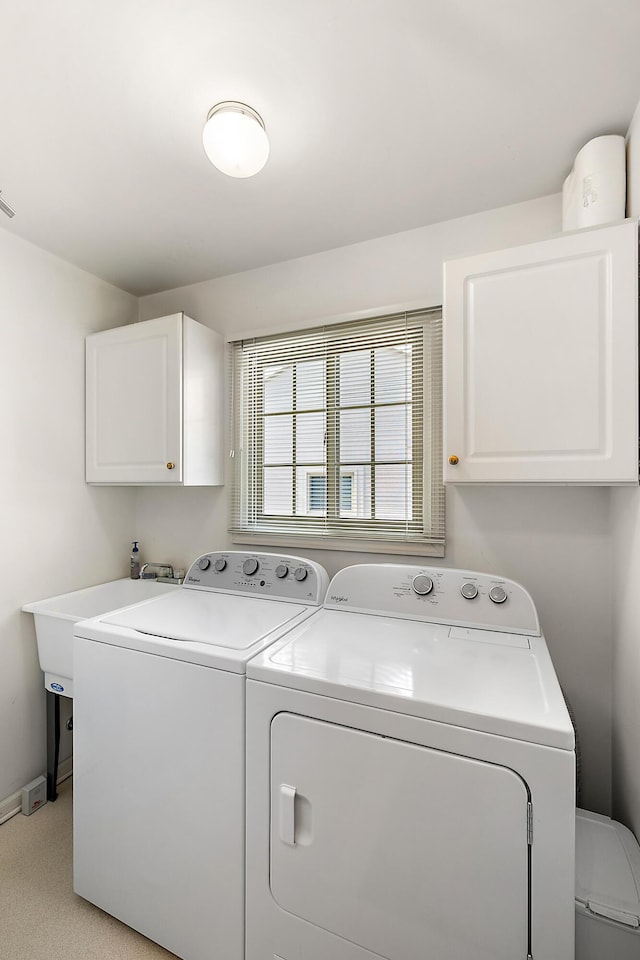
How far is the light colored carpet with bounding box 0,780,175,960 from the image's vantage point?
1.42 metres

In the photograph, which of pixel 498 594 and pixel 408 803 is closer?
pixel 408 803

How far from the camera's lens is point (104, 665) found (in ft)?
4.81

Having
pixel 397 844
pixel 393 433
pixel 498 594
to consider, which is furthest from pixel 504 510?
pixel 397 844

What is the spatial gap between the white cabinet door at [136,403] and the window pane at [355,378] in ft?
2.41

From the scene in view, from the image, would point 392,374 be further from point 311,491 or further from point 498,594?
point 498,594

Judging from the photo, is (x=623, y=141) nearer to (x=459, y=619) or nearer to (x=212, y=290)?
(x=459, y=619)

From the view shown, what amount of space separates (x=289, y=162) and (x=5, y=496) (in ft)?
5.68

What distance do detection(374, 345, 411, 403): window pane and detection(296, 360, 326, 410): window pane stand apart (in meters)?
0.27

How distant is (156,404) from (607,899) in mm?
2203

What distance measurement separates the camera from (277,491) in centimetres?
223

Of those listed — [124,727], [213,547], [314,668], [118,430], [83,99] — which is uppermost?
[83,99]

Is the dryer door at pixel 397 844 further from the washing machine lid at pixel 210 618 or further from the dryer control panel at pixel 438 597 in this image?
the dryer control panel at pixel 438 597

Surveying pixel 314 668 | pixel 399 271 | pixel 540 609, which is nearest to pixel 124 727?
pixel 314 668

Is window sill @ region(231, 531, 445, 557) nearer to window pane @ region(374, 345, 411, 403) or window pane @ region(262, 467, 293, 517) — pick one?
window pane @ region(262, 467, 293, 517)
